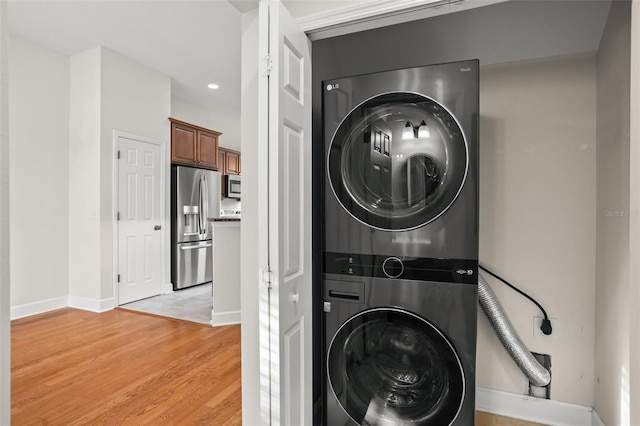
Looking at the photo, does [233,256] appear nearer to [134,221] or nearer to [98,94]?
[134,221]

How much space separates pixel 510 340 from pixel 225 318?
262 cm

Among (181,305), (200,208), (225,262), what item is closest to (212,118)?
(200,208)

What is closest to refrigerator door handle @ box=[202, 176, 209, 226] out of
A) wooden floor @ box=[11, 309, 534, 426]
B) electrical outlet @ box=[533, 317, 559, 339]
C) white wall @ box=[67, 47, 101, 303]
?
white wall @ box=[67, 47, 101, 303]

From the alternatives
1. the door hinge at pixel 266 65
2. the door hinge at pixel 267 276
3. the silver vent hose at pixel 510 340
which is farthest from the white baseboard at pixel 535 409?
the door hinge at pixel 266 65

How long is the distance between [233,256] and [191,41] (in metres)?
2.36

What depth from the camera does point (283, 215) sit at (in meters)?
1.32

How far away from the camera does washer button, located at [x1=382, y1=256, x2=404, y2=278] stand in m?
1.55

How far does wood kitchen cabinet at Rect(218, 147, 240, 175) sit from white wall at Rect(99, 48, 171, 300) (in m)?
1.46

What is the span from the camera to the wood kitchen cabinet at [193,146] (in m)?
5.03

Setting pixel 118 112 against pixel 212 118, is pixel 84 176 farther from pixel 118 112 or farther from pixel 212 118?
pixel 212 118

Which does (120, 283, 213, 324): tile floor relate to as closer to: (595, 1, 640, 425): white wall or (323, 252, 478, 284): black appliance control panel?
(323, 252, 478, 284): black appliance control panel

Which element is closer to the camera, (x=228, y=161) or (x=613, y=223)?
(x=613, y=223)

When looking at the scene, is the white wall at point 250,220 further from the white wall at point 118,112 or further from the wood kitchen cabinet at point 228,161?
the wood kitchen cabinet at point 228,161

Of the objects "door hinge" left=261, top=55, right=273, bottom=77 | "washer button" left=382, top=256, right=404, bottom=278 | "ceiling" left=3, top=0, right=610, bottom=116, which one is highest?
"ceiling" left=3, top=0, right=610, bottom=116
